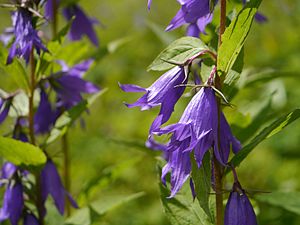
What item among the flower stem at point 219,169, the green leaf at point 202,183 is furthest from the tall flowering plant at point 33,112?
the green leaf at point 202,183

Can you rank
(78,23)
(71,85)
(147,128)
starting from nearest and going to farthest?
(71,85)
(78,23)
(147,128)

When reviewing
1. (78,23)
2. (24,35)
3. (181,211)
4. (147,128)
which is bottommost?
(147,128)

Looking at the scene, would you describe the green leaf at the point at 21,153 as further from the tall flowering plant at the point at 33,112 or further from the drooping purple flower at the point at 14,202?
the drooping purple flower at the point at 14,202

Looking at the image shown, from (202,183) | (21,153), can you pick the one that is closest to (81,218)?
(21,153)

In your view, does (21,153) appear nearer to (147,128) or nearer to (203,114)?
(203,114)

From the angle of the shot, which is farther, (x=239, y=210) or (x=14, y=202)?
(x=14, y=202)

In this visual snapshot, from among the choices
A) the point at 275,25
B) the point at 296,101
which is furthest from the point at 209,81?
the point at 275,25
